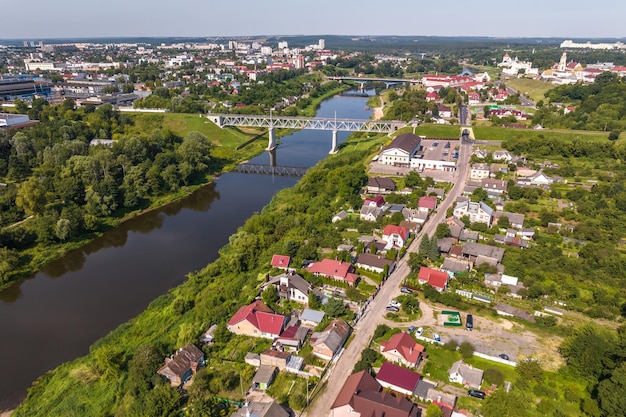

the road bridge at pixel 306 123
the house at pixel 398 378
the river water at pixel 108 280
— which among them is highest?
the road bridge at pixel 306 123

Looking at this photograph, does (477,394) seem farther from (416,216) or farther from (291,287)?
(416,216)

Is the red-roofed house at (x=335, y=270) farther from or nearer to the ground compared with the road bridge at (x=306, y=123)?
nearer to the ground

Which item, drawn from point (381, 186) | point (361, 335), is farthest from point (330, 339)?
point (381, 186)

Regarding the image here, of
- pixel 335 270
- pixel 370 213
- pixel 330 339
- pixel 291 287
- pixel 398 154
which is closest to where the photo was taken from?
pixel 330 339

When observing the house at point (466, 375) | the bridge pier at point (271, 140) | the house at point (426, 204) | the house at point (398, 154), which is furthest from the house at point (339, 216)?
the bridge pier at point (271, 140)

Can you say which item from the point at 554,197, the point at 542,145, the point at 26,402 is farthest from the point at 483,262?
the point at 542,145

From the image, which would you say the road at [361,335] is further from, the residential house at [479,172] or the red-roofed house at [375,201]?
the residential house at [479,172]
